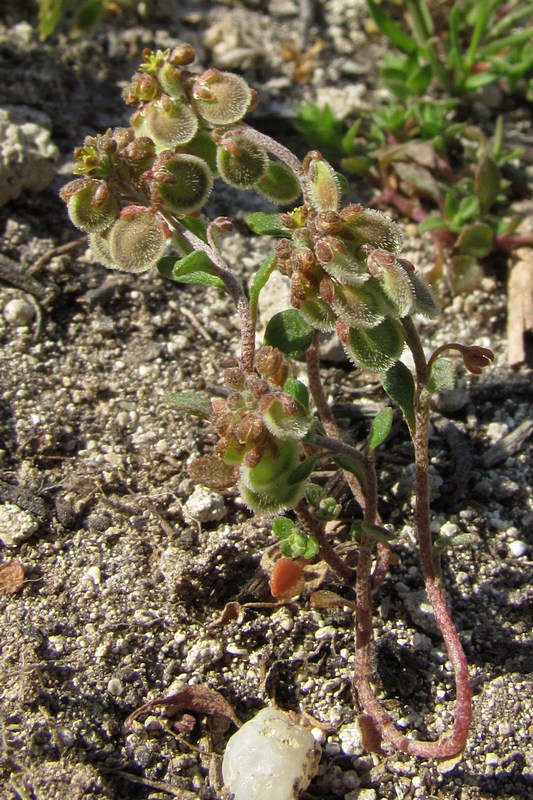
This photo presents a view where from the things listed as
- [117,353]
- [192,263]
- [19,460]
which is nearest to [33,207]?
[117,353]

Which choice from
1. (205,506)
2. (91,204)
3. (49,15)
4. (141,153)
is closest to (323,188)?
(141,153)

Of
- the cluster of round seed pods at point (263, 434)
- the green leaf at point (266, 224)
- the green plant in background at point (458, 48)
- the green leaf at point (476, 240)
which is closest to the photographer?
the cluster of round seed pods at point (263, 434)

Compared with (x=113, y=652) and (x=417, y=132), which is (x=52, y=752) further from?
(x=417, y=132)

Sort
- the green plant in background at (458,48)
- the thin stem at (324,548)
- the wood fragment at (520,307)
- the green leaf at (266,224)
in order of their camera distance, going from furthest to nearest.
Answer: the green plant in background at (458,48) → the wood fragment at (520,307) → the green leaf at (266,224) → the thin stem at (324,548)

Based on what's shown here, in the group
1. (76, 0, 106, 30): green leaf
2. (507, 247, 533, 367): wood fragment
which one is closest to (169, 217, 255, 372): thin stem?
(507, 247, 533, 367): wood fragment

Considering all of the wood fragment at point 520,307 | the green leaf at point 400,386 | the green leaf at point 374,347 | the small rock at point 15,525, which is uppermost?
the green leaf at point 374,347

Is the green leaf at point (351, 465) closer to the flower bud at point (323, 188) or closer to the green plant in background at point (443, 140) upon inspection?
the flower bud at point (323, 188)

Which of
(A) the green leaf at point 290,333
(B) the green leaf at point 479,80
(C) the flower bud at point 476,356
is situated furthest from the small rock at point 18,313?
(B) the green leaf at point 479,80
